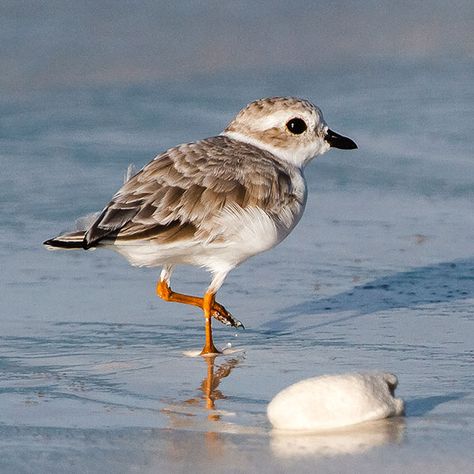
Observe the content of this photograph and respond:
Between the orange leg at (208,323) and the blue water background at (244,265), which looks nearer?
the blue water background at (244,265)

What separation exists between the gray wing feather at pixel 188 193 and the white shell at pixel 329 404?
174 cm

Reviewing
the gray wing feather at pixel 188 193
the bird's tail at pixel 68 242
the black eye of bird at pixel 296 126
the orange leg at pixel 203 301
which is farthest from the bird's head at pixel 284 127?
the bird's tail at pixel 68 242

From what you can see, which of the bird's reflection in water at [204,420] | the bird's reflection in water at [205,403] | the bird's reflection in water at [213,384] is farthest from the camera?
the bird's reflection in water at [213,384]

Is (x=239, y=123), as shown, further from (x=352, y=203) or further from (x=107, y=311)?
(x=352, y=203)

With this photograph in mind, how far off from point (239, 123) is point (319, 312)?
1.10 meters

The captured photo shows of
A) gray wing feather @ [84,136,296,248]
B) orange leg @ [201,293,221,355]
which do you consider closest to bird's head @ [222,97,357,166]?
gray wing feather @ [84,136,296,248]

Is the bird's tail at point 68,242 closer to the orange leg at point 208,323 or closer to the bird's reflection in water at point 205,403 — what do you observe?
the orange leg at point 208,323

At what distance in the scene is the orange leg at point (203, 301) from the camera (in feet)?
21.2

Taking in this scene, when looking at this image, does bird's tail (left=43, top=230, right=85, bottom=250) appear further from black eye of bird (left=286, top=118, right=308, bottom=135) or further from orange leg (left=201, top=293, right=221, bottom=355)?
black eye of bird (left=286, top=118, right=308, bottom=135)

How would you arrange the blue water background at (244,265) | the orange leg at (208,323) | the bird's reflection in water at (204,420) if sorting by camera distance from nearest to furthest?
the bird's reflection in water at (204,420), the blue water background at (244,265), the orange leg at (208,323)

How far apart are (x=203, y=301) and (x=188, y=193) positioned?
533mm

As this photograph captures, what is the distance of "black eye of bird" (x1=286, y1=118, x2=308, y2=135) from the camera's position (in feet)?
24.0

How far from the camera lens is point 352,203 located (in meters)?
9.02

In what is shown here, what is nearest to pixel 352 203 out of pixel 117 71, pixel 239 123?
pixel 239 123
